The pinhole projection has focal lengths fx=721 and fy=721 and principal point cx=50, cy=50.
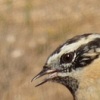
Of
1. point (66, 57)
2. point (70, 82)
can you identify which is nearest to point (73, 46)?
point (66, 57)

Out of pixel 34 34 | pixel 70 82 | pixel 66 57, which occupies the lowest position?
pixel 70 82

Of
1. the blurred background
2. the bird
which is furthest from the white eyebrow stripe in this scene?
the blurred background

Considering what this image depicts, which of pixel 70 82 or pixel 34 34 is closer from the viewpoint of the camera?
pixel 70 82

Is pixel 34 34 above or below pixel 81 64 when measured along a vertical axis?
above

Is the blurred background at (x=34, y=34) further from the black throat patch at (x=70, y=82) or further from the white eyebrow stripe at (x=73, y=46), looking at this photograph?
the white eyebrow stripe at (x=73, y=46)

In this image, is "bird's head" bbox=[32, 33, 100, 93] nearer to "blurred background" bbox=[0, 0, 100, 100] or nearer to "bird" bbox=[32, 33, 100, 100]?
"bird" bbox=[32, 33, 100, 100]

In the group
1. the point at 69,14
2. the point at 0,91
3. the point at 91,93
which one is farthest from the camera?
the point at 69,14

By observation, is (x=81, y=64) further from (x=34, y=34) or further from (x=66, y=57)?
(x=34, y=34)

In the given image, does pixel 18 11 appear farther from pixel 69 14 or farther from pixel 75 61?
pixel 75 61

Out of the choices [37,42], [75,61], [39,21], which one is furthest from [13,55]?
[75,61]
